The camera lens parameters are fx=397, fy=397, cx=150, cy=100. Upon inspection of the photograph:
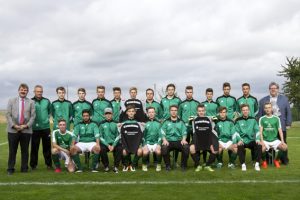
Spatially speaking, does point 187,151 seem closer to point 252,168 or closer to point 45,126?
point 252,168

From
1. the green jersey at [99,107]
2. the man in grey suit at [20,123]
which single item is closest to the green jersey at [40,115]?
the man in grey suit at [20,123]

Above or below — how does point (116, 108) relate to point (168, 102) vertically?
below

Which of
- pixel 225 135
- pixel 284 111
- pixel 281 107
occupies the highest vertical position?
pixel 281 107

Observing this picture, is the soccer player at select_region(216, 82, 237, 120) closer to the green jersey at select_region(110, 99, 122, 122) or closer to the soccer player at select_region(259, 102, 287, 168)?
→ the soccer player at select_region(259, 102, 287, 168)

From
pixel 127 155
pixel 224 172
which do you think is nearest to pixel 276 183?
pixel 224 172

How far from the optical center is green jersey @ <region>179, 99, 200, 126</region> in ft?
32.3

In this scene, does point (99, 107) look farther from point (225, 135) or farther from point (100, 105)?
point (225, 135)

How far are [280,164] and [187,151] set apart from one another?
251 centimetres

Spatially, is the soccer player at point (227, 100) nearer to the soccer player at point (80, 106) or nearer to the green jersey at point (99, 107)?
the green jersey at point (99, 107)

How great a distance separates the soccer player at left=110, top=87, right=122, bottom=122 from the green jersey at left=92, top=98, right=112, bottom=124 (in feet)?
0.55

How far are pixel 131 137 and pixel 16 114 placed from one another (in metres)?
2.57

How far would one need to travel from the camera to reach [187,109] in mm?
9859

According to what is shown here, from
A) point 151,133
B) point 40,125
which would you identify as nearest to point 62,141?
point 40,125

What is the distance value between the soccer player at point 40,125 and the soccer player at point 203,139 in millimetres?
3429
